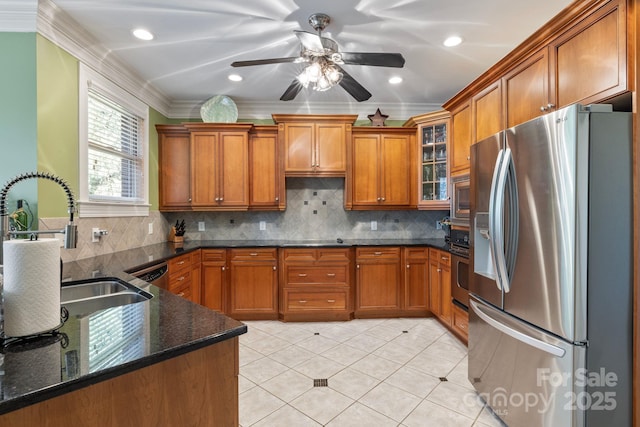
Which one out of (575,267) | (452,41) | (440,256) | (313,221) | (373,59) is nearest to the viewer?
(575,267)

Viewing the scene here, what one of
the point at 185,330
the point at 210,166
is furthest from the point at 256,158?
the point at 185,330

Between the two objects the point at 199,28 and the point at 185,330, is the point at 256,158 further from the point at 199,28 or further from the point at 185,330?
the point at 185,330

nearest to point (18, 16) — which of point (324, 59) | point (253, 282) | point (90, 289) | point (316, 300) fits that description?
Result: point (90, 289)

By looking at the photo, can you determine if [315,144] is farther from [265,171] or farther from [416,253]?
[416,253]

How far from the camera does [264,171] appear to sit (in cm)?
374

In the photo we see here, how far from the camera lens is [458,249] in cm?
288

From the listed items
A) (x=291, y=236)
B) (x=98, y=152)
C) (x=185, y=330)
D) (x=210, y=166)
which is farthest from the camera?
(x=291, y=236)

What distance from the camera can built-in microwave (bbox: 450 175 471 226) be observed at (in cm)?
275

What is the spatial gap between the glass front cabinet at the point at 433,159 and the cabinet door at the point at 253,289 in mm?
2077

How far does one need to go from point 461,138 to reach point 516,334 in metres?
1.93

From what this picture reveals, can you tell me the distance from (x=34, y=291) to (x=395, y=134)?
12.0ft

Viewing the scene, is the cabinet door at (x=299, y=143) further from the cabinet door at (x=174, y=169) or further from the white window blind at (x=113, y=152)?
the white window blind at (x=113, y=152)

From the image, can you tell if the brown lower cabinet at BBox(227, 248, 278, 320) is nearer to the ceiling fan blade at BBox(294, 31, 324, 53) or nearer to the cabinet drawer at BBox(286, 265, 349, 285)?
the cabinet drawer at BBox(286, 265, 349, 285)

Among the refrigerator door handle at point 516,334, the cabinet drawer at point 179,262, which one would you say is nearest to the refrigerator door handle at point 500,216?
the refrigerator door handle at point 516,334
